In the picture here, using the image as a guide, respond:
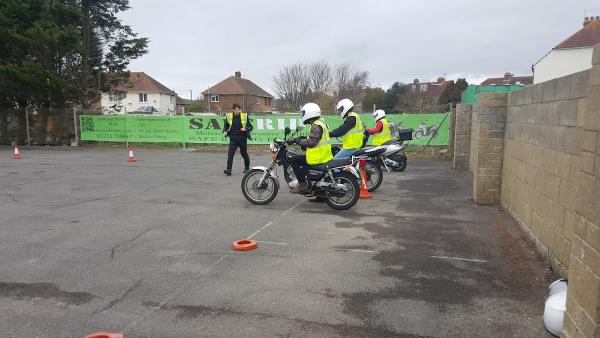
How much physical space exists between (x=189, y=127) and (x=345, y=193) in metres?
14.2

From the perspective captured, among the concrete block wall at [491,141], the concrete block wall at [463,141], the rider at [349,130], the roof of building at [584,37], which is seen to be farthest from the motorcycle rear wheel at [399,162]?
the roof of building at [584,37]

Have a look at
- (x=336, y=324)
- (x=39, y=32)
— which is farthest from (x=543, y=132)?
(x=39, y=32)

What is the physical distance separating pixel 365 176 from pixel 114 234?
209 inches

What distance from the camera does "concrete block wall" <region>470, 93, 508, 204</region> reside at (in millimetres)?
7703

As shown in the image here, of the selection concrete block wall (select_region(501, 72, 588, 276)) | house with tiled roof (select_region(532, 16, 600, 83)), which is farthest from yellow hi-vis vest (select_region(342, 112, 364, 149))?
house with tiled roof (select_region(532, 16, 600, 83))

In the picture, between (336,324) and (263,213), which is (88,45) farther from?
(336,324)

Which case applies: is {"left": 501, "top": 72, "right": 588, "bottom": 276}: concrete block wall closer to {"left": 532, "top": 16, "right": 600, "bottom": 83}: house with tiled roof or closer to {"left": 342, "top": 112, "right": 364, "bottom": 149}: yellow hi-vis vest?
{"left": 342, "top": 112, "right": 364, "bottom": 149}: yellow hi-vis vest

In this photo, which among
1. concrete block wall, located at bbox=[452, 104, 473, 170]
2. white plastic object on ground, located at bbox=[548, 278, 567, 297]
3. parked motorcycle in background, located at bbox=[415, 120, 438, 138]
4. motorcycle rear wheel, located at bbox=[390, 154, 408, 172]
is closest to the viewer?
white plastic object on ground, located at bbox=[548, 278, 567, 297]

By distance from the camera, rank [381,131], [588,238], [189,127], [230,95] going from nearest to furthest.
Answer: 1. [588,238]
2. [381,131]
3. [189,127]
4. [230,95]

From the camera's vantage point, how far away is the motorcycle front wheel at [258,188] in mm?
8125

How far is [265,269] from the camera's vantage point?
15.8ft

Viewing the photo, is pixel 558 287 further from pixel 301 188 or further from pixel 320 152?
pixel 301 188

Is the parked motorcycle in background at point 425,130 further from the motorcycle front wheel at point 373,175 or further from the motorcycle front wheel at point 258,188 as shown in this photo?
the motorcycle front wheel at point 258,188

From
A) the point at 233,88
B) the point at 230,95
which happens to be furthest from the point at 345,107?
the point at 233,88
